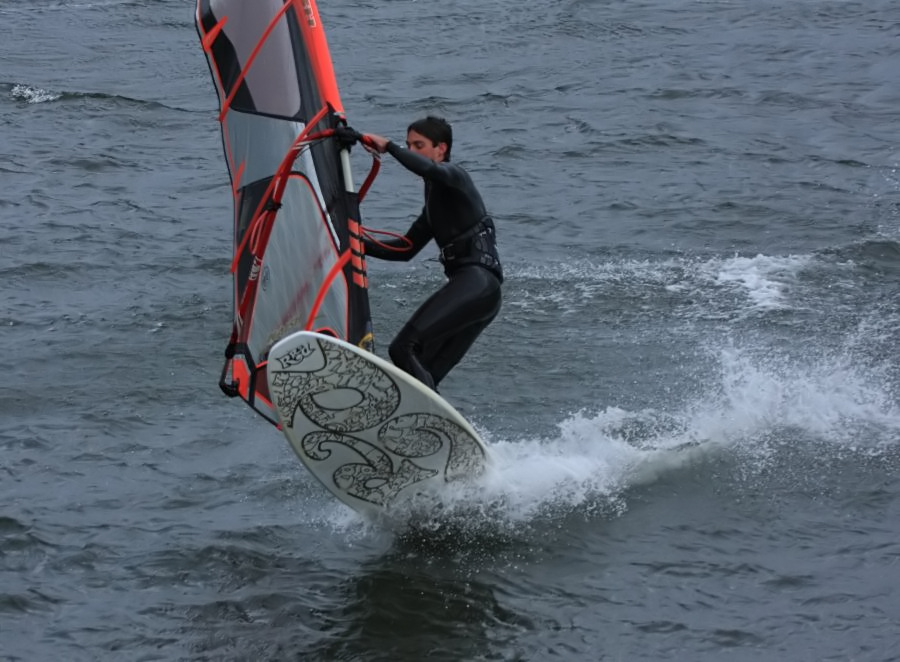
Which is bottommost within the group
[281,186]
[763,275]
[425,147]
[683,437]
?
[683,437]

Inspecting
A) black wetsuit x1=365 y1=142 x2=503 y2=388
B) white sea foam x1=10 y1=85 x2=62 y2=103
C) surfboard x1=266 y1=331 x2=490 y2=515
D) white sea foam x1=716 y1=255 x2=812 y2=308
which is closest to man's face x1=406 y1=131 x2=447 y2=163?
black wetsuit x1=365 y1=142 x2=503 y2=388

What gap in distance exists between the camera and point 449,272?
7.98 metres

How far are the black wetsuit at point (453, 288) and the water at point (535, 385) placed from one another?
0.85 m

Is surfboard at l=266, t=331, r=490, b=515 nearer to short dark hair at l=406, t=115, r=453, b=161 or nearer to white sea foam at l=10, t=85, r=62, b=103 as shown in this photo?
short dark hair at l=406, t=115, r=453, b=161

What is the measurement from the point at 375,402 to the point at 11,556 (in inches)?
98.1

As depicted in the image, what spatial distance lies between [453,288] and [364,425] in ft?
3.29

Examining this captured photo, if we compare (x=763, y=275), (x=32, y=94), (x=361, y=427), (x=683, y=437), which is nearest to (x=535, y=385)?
(x=683, y=437)

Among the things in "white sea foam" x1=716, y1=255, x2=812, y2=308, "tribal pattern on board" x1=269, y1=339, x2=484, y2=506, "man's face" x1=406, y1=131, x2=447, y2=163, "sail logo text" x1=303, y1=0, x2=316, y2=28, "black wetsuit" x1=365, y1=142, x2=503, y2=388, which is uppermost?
"sail logo text" x1=303, y1=0, x2=316, y2=28

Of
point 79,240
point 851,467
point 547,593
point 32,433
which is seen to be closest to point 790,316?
point 851,467

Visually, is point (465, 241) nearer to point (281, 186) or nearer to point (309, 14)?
point (281, 186)

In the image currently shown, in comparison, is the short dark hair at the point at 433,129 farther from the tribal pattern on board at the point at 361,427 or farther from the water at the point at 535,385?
the water at the point at 535,385

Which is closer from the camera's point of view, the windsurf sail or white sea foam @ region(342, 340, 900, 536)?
the windsurf sail

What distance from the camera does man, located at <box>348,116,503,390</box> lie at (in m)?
7.67

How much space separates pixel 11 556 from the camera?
8.06m
